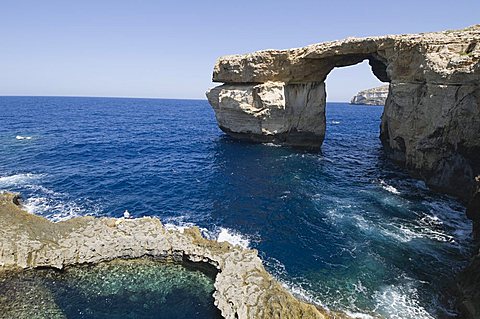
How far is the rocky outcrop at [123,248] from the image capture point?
14889 mm

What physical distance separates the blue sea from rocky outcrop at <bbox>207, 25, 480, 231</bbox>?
2.94 meters

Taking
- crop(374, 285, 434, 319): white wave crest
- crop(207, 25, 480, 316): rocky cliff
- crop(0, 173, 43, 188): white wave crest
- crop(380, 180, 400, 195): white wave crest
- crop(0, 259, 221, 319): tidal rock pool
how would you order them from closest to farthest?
1. crop(0, 259, 221, 319): tidal rock pool
2. crop(374, 285, 434, 319): white wave crest
3. crop(207, 25, 480, 316): rocky cliff
4. crop(380, 180, 400, 195): white wave crest
5. crop(0, 173, 43, 188): white wave crest

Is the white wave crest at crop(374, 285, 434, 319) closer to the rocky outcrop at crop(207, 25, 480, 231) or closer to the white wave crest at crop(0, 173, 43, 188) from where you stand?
the rocky outcrop at crop(207, 25, 480, 231)

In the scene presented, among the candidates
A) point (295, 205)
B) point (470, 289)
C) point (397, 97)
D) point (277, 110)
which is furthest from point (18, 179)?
point (397, 97)

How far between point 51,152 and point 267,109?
99.2ft

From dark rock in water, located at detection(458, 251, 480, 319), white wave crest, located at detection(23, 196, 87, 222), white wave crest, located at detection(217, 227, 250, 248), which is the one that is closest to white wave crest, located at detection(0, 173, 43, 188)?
white wave crest, located at detection(23, 196, 87, 222)

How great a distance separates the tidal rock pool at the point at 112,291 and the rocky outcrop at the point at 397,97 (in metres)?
19.4

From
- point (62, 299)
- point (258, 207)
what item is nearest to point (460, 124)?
point (258, 207)

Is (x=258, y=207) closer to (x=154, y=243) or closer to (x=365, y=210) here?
(x=365, y=210)

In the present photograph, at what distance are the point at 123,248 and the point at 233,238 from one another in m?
7.24

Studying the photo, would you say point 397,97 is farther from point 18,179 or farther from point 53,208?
point 18,179

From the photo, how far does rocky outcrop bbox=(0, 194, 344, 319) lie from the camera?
14889 mm

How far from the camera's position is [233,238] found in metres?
21.4

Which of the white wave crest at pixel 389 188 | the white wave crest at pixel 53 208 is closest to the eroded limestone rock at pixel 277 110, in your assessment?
the white wave crest at pixel 389 188
